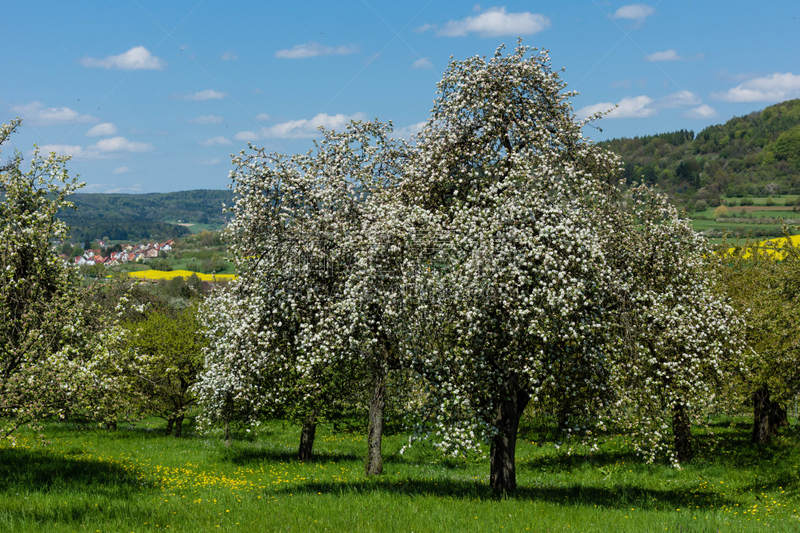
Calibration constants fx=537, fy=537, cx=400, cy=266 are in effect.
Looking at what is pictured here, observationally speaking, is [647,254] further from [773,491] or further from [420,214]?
[773,491]

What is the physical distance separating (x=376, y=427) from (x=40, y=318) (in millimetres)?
11307

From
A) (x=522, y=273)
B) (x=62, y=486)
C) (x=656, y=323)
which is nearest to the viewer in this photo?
(x=522, y=273)

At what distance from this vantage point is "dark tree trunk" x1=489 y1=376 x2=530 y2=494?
51.3 feet

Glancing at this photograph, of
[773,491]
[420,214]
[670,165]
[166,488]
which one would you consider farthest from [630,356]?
[670,165]

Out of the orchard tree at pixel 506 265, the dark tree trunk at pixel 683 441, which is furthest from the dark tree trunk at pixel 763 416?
the orchard tree at pixel 506 265

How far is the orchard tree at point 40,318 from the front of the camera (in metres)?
13.3

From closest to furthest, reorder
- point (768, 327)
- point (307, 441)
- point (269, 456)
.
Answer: point (768, 327) < point (307, 441) < point (269, 456)

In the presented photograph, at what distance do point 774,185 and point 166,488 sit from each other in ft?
678

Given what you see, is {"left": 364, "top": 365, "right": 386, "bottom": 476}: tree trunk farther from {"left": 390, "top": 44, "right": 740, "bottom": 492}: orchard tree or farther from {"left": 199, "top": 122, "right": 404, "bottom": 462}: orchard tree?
{"left": 390, "top": 44, "right": 740, "bottom": 492}: orchard tree

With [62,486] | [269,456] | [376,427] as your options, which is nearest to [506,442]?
[376,427]

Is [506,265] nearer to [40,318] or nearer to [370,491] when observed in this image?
[370,491]

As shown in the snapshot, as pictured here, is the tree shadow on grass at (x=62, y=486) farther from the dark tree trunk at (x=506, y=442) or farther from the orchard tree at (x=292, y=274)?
the dark tree trunk at (x=506, y=442)

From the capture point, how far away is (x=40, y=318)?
1462 centimetres

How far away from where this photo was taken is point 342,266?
48.7 feet
